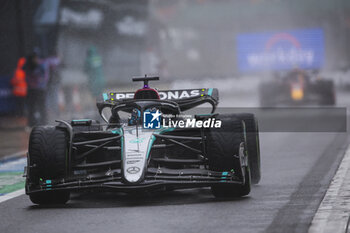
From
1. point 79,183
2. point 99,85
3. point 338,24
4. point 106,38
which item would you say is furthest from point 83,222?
point 338,24

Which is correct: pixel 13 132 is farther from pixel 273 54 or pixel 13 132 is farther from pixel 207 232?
pixel 273 54

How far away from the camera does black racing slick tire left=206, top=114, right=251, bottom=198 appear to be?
28.2ft

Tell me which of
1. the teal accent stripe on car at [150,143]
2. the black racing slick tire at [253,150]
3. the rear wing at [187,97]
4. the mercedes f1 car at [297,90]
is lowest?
the mercedes f1 car at [297,90]

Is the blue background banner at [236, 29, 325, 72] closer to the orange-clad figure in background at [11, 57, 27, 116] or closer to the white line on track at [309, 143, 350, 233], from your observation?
the orange-clad figure in background at [11, 57, 27, 116]

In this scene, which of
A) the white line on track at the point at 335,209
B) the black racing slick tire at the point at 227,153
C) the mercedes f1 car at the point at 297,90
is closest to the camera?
the white line on track at the point at 335,209

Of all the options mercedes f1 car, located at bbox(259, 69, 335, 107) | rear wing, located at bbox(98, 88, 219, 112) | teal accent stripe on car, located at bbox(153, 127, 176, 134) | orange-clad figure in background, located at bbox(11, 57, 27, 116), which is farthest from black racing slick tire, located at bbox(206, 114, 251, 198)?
mercedes f1 car, located at bbox(259, 69, 335, 107)

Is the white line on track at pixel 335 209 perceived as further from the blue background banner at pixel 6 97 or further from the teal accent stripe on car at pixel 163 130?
the blue background banner at pixel 6 97

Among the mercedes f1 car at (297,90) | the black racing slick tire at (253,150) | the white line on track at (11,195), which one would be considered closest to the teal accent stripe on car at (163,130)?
the black racing slick tire at (253,150)

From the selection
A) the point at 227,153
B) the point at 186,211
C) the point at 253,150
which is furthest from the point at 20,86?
the point at 186,211

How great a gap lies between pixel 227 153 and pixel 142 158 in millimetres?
825

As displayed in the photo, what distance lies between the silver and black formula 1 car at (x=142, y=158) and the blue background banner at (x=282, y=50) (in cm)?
3508

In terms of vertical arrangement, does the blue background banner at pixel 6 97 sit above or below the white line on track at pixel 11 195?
above

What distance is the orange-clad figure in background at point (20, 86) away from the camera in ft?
75.1

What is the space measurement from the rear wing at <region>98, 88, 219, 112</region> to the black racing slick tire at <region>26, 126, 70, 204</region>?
2.12 meters
